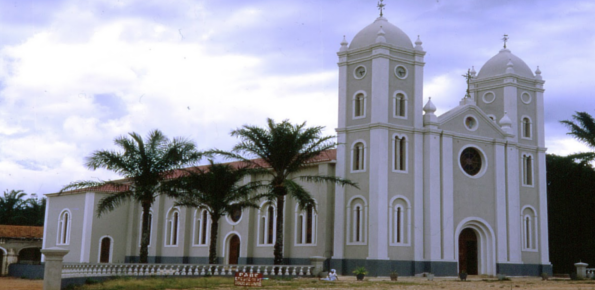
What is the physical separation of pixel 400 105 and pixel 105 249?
2324cm

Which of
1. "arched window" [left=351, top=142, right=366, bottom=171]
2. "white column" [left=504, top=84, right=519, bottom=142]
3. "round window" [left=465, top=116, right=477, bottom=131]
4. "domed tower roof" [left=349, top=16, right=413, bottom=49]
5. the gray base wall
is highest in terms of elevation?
"domed tower roof" [left=349, top=16, right=413, bottom=49]

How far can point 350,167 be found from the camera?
35250 millimetres

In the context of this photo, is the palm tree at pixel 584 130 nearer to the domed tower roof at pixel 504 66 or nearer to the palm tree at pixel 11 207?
the domed tower roof at pixel 504 66

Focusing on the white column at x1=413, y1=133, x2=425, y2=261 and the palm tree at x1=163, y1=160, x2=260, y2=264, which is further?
the white column at x1=413, y1=133, x2=425, y2=261

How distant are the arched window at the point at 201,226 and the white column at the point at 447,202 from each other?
1519 cm

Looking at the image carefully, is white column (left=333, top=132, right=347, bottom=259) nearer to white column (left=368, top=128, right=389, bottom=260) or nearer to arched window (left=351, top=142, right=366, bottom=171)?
arched window (left=351, top=142, right=366, bottom=171)

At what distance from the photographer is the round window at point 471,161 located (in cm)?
3744

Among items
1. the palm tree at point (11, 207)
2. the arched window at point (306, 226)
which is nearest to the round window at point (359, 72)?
the arched window at point (306, 226)

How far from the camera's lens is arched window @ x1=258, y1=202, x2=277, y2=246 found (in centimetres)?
3916

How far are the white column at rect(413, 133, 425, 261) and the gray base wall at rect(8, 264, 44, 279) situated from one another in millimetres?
20075

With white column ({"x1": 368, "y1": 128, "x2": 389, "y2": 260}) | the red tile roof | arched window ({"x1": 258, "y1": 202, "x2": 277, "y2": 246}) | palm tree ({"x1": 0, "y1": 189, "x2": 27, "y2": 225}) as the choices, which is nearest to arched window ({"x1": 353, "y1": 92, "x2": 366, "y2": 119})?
white column ({"x1": 368, "y1": 128, "x2": 389, "y2": 260})

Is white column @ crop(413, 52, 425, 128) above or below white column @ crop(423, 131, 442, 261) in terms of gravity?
above

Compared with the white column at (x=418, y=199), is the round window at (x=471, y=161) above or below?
above

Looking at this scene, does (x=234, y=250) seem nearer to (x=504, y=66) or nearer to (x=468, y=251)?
(x=468, y=251)
